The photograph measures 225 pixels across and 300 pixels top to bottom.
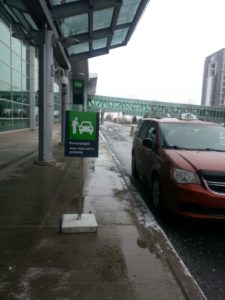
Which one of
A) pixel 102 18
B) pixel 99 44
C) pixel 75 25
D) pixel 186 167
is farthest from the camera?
pixel 99 44

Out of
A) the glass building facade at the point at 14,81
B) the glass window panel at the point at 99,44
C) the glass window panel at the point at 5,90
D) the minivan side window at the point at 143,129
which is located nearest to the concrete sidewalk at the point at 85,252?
the minivan side window at the point at 143,129

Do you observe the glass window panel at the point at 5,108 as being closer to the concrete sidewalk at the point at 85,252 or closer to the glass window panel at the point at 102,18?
the glass window panel at the point at 102,18

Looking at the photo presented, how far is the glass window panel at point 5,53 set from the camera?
22.1 meters

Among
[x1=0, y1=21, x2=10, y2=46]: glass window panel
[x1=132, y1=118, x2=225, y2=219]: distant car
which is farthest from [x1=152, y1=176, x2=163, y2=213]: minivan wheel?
[x1=0, y1=21, x2=10, y2=46]: glass window panel

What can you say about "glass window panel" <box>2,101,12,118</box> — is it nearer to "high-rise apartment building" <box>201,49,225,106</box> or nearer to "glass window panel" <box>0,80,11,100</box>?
"glass window panel" <box>0,80,11,100</box>

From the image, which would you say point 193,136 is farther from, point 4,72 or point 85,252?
point 4,72

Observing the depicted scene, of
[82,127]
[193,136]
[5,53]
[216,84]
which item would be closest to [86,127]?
[82,127]

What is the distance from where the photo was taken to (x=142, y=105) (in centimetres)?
9312

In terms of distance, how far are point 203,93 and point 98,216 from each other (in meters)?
83.7

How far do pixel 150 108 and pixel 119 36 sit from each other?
2870 inches

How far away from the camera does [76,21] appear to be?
14.0 m

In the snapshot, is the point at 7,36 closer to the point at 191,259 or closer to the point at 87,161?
the point at 87,161

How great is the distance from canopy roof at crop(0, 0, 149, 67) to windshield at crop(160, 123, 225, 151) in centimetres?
468

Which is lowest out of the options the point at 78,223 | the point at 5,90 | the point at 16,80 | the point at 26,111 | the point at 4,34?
the point at 78,223
